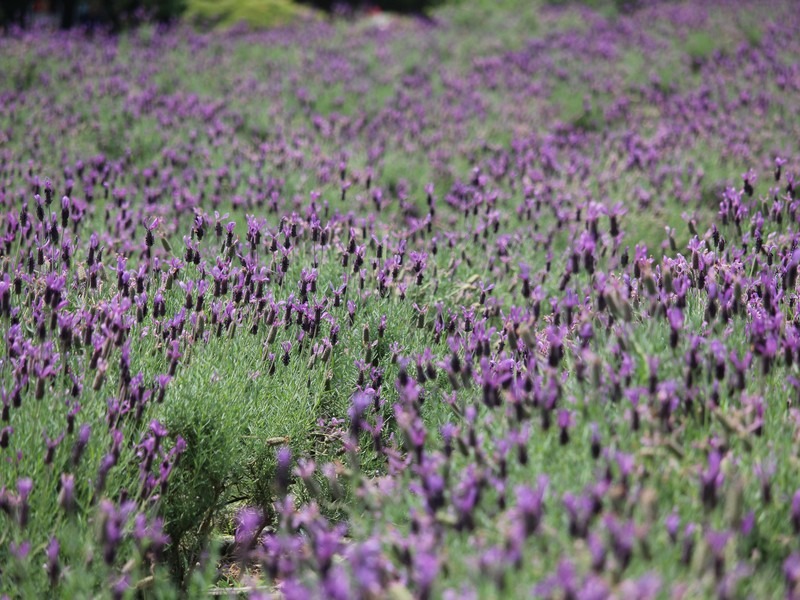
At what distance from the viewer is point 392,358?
3059 millimetres

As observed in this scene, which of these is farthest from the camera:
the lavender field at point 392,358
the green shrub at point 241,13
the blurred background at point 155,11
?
the green shrub at point 241,13

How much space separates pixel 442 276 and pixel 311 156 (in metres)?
1.92

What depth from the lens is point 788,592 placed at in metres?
1.44

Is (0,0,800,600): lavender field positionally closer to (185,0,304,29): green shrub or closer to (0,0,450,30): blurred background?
(0,0,450,30): blurred background

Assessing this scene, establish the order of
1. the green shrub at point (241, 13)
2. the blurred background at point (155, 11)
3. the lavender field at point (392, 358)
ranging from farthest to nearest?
1. the green shrub at point (241, 13)
2. the blurred background at point (155, 11)
3. the lavender field at point (392, 358)

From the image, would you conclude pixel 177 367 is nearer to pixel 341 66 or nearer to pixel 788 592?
pixel 788 592

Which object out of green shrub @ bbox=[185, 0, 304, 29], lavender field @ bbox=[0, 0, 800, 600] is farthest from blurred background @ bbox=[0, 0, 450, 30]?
lavender field @ bbox=[0, 0, 800, 600]

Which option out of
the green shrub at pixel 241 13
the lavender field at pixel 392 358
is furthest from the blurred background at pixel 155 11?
the lavender field at pixel 392 358

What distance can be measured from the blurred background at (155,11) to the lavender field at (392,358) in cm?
533

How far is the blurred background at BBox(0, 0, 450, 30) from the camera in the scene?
11055mm

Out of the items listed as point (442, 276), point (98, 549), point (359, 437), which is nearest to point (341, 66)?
point (442, 276)

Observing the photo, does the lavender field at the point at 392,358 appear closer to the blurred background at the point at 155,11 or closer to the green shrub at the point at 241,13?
the blurred background at the point at 155,11

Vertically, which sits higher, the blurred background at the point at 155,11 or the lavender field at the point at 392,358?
the blurred background at the point at 155,11

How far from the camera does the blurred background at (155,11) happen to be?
11.1m
